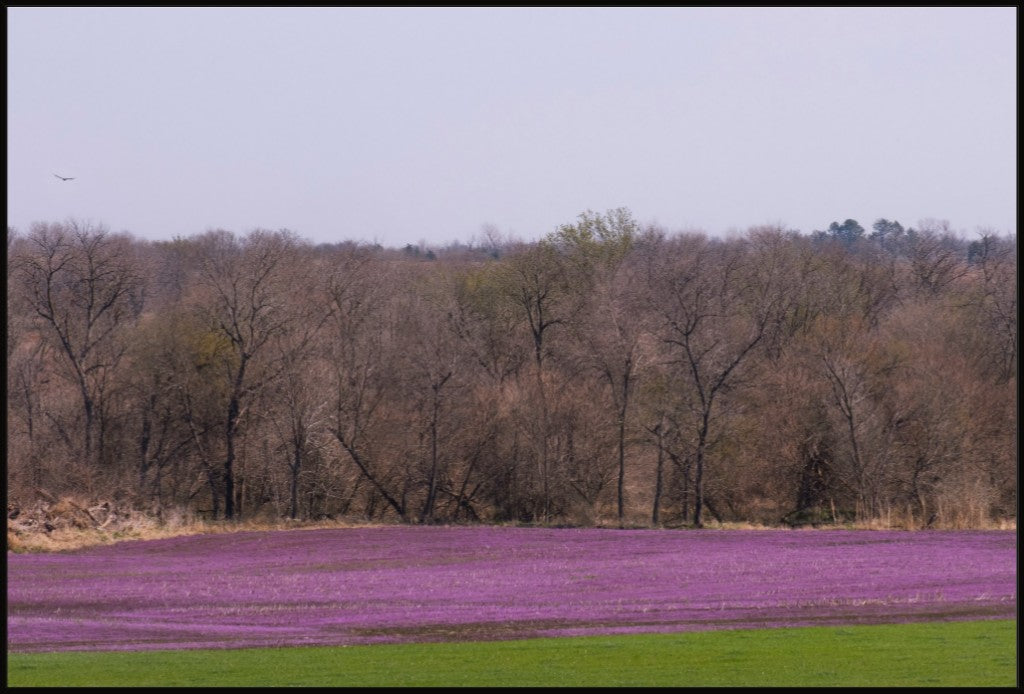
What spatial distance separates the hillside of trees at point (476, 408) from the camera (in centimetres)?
5659

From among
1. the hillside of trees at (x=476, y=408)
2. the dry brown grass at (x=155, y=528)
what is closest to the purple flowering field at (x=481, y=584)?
the dry brown grass at (x=155, y=528)

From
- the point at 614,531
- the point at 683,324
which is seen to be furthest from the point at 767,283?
the point at 614,531

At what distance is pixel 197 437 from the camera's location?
199 feet

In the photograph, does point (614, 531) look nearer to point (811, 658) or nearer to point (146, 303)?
point (811, 658)

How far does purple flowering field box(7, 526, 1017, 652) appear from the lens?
23.8 metres

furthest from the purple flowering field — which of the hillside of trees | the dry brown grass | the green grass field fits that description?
the hillside of trees

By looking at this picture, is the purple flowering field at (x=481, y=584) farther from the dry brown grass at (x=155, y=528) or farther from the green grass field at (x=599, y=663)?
the dry brown grass at (x=155, y=528)

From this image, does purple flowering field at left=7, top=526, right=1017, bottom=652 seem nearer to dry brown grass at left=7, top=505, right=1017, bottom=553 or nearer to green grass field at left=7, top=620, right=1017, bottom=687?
green grass field at left=7, top=620, right=1017, bottom=687

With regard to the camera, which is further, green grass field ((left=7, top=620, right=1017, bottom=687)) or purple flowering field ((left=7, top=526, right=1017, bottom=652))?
purple flowering field ((left=7, top=526, right=1017, bottom=652))

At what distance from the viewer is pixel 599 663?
18.9m

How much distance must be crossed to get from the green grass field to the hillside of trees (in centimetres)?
3382

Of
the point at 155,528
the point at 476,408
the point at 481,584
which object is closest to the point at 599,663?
the point at 481,584

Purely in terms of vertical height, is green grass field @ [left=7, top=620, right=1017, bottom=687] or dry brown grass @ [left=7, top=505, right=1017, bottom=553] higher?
green grass field @ [left=7, top=620, right=1017, bottom=687]

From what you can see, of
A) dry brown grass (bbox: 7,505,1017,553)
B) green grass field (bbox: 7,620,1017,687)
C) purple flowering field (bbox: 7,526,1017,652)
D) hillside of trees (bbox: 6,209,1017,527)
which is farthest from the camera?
hillside of trees (bbox: 6,209,1017,527)
